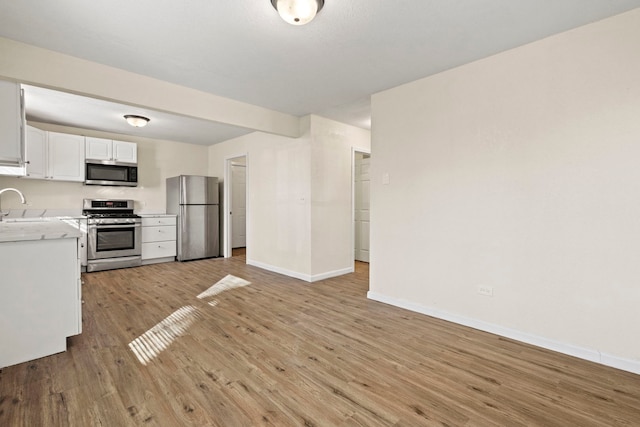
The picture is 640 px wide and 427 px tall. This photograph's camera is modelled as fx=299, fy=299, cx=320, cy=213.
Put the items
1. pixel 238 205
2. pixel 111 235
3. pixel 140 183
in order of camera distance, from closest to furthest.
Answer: pixel 111 235 → pixel 140 183 → pixel 238 205

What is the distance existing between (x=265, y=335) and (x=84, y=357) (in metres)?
1.31

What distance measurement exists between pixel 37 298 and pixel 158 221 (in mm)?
3671

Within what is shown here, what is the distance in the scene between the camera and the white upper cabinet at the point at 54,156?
432 cm

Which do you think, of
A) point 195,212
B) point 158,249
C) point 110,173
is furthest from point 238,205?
point 110,173

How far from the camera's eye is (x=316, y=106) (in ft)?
13.0

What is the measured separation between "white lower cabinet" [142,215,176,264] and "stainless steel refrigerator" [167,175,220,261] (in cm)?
14

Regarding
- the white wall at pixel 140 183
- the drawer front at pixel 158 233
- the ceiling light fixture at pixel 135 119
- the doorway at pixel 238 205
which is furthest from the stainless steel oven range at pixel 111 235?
the doorway at pixel 238 205

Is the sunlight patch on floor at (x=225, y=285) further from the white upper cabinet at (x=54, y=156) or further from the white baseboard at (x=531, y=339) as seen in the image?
the white upper cabinet at (x=54, y=156)

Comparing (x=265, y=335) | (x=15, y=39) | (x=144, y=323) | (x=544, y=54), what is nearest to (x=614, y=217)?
(x=544, y=54)

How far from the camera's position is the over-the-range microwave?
16.5 feet

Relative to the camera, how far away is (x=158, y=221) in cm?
567

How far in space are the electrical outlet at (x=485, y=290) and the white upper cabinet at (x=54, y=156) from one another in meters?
5.90

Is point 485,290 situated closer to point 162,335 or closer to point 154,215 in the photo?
point 162,335

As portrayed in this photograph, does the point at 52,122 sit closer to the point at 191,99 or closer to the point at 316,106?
the point at 191,99
